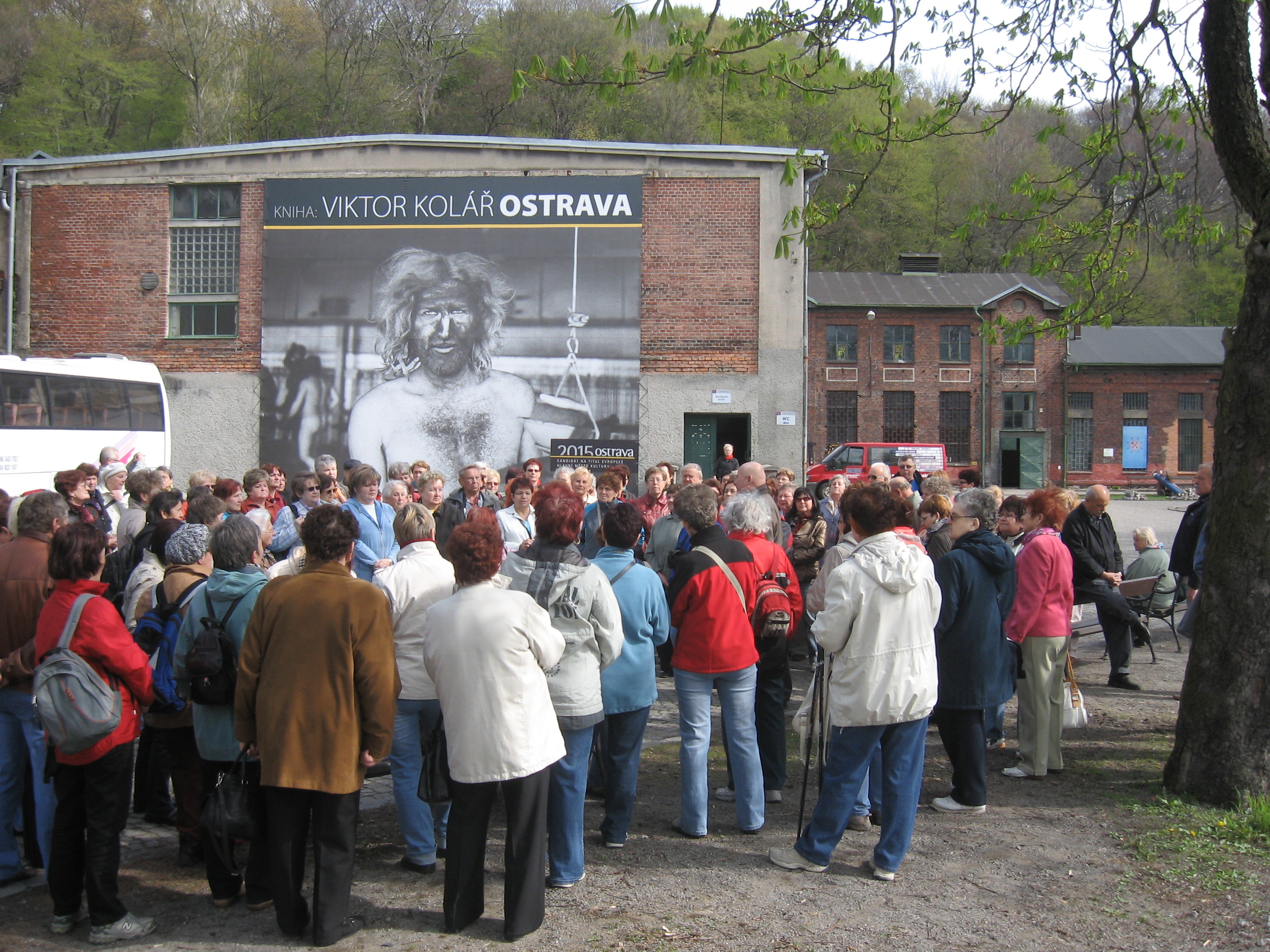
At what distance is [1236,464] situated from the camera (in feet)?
17.9

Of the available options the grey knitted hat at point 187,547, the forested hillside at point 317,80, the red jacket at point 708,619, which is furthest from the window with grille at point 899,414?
the grey knitted hat at point 187,547

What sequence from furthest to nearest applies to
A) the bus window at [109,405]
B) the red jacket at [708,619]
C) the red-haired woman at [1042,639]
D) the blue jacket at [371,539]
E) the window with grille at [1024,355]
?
1. the window with grille at [1024,355]
2. the bus window at [109,405]
3. the blue jacket at [371,539]
4. the red-haired woman at [1042,639]
5. the red jacket at [708,619]

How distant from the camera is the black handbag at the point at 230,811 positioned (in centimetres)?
390

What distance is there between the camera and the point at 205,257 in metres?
21.2

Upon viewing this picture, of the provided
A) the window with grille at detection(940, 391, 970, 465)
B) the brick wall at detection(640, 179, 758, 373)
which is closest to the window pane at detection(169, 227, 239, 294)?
the brick wall at detection(640, 179, 758, 373)

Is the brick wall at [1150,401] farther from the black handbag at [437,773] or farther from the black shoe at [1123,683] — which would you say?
the black handbag at [437,773]

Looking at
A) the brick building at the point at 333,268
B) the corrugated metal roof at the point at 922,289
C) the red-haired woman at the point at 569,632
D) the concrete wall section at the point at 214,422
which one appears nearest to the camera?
the red-haired woman at the point at 569,632

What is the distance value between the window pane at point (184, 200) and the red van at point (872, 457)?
19.4 m

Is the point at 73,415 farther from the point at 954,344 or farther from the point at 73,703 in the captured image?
the point at 954,344

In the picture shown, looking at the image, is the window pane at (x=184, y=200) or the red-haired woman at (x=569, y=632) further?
the window pane at (x=184, y=200)

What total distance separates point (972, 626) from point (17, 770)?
4.82 meters

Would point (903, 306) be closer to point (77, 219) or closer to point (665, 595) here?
point (77, 219)

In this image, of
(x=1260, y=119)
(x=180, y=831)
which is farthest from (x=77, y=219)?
(x=1260, y=119)

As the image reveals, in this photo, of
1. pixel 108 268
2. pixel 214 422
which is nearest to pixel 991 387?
pixel 214 422
